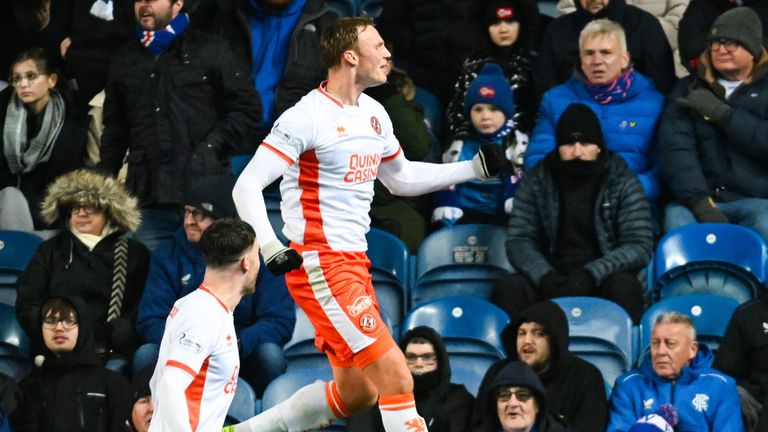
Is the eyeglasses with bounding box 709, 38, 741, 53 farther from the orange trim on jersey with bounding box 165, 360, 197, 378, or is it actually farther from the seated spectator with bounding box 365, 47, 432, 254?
the orange trim on jersey with bounding box 165, 360, 197, 378

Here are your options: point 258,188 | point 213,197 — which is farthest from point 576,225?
point 258,188

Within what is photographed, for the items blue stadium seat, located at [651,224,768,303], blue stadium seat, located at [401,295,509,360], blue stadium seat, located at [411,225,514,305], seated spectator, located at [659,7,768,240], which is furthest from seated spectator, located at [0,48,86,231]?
blue stadium seat, located at [651,224,768,303]

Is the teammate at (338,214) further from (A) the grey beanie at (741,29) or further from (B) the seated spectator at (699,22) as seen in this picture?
(B) the seated spectator at (699,22)

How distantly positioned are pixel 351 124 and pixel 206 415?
1496mm

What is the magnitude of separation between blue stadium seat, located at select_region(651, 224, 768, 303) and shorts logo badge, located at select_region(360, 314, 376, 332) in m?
3.29

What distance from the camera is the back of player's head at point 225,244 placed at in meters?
7.33

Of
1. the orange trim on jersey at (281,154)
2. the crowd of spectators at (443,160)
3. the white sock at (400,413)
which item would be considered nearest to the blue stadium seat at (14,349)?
the crowd of spectators at (443,160)

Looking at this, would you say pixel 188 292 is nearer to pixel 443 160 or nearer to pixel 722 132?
pixel 443 160

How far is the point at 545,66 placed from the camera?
11.8 meters

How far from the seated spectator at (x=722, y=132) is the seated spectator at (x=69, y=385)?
3.62 metres

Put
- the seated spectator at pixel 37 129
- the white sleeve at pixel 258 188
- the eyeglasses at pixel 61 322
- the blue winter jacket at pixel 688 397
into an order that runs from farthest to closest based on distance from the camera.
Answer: the seated spectator at pixel 37 129 < the eyeglasses at pixel 61 322 < the blue winter jacket at pixel 688 397 < the white sleeve at pixel 258 188

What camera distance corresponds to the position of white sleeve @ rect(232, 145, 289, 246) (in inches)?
294

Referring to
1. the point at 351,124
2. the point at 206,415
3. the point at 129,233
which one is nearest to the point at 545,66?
the point at 129,233

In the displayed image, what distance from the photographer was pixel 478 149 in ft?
37.2
